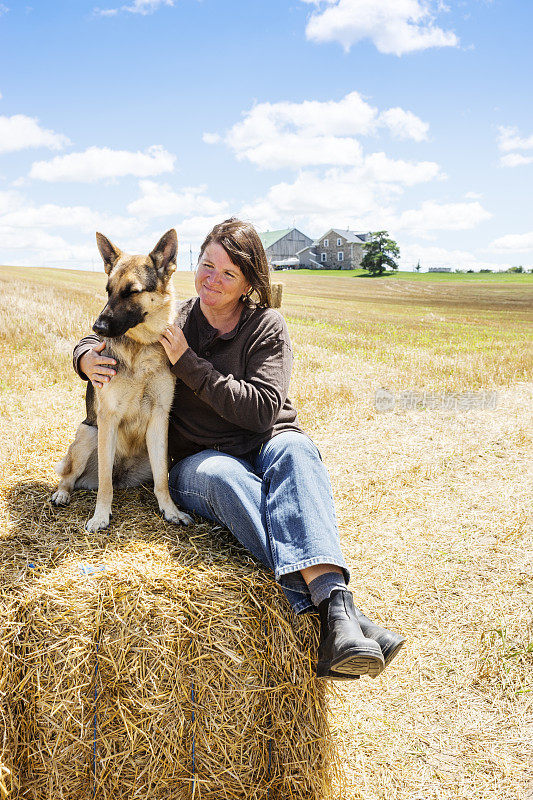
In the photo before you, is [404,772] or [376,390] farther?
[376,390]

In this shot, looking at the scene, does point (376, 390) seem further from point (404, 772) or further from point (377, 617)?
point (404, 772)

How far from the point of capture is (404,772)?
119 inches

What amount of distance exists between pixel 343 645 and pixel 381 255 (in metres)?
66.1

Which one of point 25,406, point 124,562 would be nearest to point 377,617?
point 124,562

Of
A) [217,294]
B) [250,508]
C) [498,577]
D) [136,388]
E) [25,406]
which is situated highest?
[217,294]

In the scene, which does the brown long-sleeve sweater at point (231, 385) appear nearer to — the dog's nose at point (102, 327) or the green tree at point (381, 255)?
the dog's nose at point (102, 327)

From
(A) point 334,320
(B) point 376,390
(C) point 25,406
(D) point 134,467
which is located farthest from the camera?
(A) point 334,320

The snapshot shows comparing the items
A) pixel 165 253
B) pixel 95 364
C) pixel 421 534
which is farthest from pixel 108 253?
pixel 421 534

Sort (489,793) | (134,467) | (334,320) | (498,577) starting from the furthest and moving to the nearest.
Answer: (334,320) < (498,577) < (134,467) < (489,793)

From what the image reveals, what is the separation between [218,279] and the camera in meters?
3.54

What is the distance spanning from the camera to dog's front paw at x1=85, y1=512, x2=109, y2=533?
332cm

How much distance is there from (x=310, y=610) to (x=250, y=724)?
1.99 feet

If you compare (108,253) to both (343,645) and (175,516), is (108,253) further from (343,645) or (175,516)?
(343,645)

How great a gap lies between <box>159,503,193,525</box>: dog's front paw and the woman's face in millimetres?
1328
